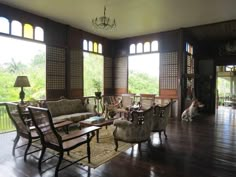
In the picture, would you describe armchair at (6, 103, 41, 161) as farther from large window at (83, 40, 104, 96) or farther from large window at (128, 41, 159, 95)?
large window at (128, 41, 159, 95)

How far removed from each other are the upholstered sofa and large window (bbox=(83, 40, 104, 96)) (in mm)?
2317

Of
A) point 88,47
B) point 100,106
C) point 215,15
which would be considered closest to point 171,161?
point 215,15

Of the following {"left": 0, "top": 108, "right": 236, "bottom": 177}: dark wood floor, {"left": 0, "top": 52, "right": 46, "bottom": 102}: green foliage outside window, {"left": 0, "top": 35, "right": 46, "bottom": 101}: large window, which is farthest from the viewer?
Result: {"left": 0, "top": 52, "right": 46, "bottom": 102}: green foliage outside window

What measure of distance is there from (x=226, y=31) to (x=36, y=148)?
7.96m

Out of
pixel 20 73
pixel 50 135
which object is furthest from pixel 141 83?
pixel 50 135

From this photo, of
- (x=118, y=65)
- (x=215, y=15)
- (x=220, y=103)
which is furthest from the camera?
(x=220, y=103)

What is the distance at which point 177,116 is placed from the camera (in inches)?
280

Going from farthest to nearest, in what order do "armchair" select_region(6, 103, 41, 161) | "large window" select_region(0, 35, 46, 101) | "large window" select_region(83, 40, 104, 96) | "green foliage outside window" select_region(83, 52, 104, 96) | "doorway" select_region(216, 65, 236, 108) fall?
1. "doorway" select_region(216, 65, 236, 108)
2. "green foliage outside window" select_region(83, 52, 104, 96)
3. "large window" select_region(83, 40, 104, 96)
4. "large window" select_region(0, 35, 46, 101)
5. "armchair" select_region(6, 103, 41, 161)

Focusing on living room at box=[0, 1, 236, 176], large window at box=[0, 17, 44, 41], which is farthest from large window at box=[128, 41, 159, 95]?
large window at box=[0, 17, 44, 41]

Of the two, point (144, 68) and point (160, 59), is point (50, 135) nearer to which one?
point (160, 59)

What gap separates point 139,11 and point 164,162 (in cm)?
418

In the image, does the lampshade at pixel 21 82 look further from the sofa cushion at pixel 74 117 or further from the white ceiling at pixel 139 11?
the white ceiling at pixel 139 11

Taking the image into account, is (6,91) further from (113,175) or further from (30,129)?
(113,175)

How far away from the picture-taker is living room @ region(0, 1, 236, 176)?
4980 mm
